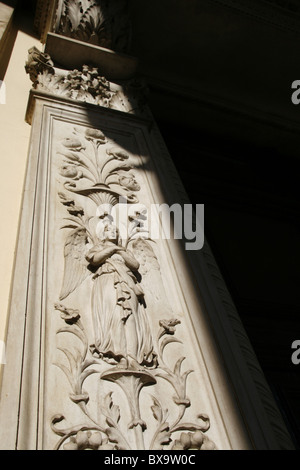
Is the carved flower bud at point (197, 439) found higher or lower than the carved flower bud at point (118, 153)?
lower

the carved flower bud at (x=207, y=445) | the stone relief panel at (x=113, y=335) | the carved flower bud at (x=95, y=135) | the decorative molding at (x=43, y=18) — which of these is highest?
the decorative molding at (x=43, y=18)

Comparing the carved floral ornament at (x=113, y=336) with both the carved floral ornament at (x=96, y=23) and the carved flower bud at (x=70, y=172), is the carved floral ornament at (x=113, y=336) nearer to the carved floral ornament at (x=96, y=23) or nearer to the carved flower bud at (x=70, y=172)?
the carved flower bud at (x=70, y=172)

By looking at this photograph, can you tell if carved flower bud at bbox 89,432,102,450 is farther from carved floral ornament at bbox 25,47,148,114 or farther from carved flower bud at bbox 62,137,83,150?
carved floral ornament at bbox 25,47,148,114

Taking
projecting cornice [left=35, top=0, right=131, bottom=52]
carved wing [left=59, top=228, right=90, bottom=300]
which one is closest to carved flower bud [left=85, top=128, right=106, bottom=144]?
carved wing [left=59, top=228, right=90, bottom=300]

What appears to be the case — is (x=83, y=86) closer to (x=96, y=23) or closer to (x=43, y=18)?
(x=96, y=23)

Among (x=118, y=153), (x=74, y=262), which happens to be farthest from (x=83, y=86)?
(x=74, y=262)

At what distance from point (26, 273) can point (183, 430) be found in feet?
2.00

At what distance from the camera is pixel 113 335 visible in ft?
3.79

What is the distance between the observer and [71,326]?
3.75 ft

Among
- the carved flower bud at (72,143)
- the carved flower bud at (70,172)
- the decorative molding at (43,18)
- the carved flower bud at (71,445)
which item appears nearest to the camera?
the carved flower bud at (71,445)

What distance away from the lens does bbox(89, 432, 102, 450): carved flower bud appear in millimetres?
903

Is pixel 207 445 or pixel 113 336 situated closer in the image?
pixel 207 445

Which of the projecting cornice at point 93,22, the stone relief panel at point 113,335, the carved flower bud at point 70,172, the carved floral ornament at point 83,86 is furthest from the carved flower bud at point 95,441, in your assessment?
the projecting cornice at point 93,22

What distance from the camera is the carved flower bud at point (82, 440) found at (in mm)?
898
